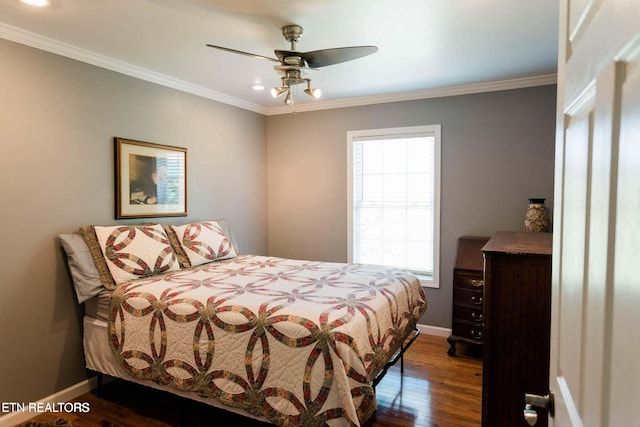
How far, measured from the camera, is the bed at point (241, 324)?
6.17 feet

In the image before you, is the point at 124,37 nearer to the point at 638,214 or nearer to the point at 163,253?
the point at 163,253

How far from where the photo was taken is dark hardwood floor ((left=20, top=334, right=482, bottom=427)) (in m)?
2.52

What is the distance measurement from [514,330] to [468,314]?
2.09 metres

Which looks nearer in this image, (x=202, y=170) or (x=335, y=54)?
(x=335, y=54)

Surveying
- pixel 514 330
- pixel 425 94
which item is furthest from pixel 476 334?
pixel 425 94

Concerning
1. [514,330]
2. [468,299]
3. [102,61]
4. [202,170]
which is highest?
[102,61]

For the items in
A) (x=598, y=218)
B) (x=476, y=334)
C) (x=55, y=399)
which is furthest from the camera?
(x=476, y=334)

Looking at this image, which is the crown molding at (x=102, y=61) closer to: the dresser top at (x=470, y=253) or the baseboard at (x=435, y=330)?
the dresser top at (x=470, y=253)

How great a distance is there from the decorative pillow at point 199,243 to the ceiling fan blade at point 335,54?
183 cm

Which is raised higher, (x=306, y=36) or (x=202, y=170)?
(x=306, y=36)

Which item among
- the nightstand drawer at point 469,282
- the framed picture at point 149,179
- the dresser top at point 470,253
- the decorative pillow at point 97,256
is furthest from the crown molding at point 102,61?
the nightstand drawer at point 469,282

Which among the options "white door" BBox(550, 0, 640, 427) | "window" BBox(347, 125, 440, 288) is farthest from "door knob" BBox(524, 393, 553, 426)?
"window" BBox(347, 125, 440, 288)

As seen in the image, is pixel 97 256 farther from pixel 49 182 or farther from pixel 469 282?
pixel 469 282

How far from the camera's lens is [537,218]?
133 inches
